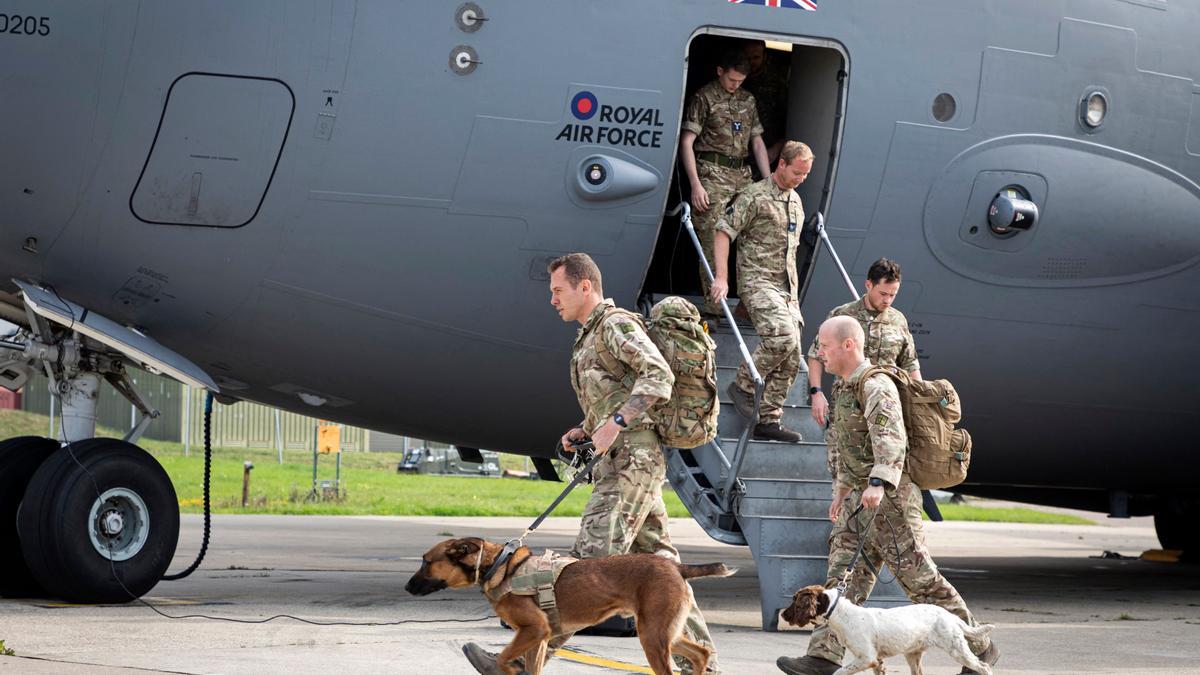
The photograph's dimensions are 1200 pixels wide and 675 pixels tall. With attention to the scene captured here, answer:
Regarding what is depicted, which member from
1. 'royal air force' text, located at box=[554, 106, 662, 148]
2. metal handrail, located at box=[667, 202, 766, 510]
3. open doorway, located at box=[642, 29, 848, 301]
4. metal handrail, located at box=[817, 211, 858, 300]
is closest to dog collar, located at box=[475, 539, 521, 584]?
metal handrail, located at box=[667, 202, 766, 510]

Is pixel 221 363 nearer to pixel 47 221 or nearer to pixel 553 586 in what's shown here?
pixel 47 221

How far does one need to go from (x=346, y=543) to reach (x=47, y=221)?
7.99 meters

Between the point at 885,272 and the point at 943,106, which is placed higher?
the point at 943,106

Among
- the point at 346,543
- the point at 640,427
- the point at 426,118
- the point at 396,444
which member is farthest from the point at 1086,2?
the point at 396,444

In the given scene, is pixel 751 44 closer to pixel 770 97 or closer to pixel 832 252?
pixel 770 97

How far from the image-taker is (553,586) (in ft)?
18.5

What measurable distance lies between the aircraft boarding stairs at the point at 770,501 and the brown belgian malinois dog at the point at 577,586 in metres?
2.88

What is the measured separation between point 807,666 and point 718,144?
14.1 feet

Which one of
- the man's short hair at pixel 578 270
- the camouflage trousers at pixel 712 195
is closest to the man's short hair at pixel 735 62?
the camouflage trousers at pixel 712 195

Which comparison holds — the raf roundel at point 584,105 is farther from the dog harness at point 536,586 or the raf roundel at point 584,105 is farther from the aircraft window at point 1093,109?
the dog harness at point 536,586

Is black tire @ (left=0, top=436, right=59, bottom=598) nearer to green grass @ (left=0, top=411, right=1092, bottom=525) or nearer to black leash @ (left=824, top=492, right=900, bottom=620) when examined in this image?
black leash @ (left=824, top=492, right=900, bottom=620)

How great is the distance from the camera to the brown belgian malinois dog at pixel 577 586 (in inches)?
218

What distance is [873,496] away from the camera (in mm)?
6371

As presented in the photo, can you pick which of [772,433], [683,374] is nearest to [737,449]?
[772,433]
